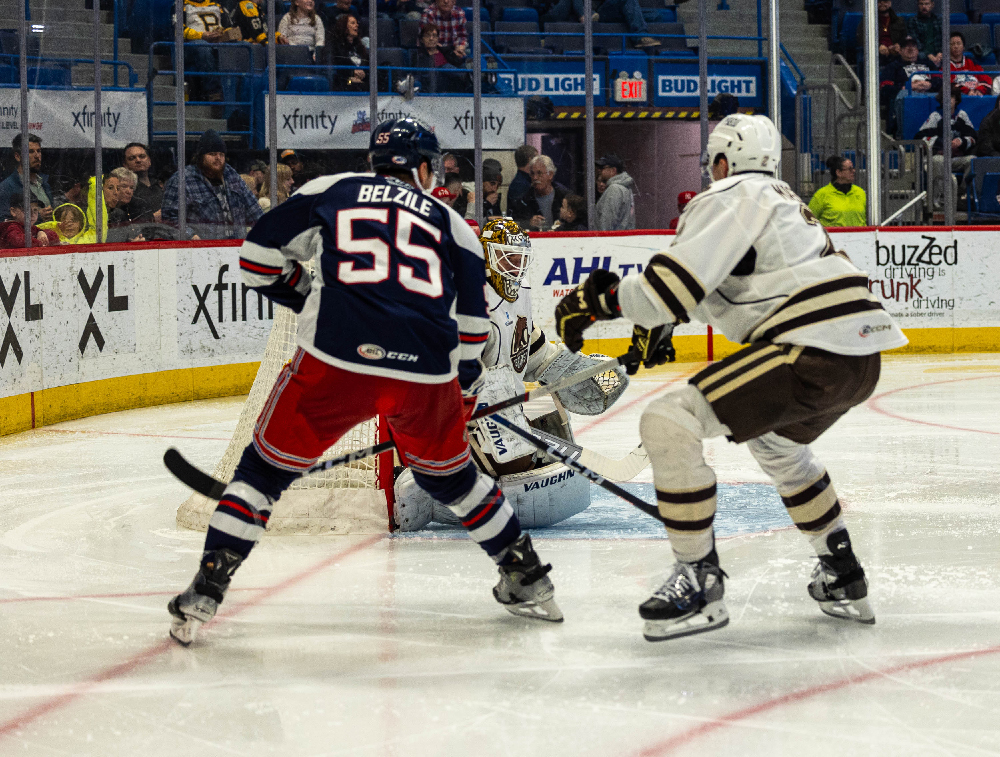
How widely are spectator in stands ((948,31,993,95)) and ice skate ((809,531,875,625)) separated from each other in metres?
7.86

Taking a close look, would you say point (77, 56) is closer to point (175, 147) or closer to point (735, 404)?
point (175, 147)

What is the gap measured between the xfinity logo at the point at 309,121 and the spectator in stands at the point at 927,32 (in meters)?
4.86

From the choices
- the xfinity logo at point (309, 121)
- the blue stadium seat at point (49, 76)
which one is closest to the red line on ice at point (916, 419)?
the xfinity logo at point (309, 121)

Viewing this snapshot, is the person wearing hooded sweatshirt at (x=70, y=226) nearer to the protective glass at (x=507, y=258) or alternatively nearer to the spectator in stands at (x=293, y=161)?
the spectator in stands at (x=293, y=161)

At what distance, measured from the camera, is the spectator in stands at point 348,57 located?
743 cm

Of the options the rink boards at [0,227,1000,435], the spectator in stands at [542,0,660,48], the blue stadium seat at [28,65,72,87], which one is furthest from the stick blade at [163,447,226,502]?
the spectator in stands at [542,0,660,48]

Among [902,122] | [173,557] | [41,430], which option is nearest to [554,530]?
[173,557]

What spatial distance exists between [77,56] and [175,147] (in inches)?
27.6

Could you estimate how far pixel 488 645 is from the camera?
9.00 feet

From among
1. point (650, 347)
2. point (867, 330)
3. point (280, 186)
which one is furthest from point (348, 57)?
point (867, 330)

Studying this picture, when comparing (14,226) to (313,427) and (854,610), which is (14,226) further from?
Answer: (854,610)

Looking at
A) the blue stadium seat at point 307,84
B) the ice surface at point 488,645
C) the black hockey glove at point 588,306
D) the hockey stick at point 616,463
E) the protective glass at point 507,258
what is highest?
the blue stadium seat at point 307,84

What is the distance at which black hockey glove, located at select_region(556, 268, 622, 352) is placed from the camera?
272 centimetres

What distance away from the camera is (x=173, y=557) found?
11.8 ft
